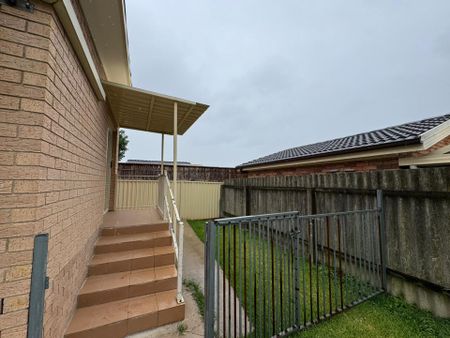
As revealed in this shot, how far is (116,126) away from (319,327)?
6.52 meters

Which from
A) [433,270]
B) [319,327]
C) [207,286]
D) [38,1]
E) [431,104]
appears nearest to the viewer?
[38,1]

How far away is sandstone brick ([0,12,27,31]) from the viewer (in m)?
1.37

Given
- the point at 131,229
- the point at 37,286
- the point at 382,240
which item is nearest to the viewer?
the point at 37,286

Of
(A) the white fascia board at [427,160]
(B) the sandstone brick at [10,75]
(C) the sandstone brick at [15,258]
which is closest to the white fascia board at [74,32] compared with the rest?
(B) the sandstone brick at [10,75]

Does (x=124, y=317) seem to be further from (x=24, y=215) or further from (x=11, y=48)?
(x=11, y=48)

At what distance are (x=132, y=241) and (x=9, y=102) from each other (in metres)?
2.98

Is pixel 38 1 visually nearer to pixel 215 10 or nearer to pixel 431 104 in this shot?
pixel 215 10

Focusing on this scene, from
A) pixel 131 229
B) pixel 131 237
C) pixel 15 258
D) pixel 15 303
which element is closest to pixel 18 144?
pixel 15 258

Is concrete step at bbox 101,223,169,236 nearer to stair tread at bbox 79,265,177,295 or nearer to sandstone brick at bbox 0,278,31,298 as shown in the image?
stair tread at bbox 79,265,177,295

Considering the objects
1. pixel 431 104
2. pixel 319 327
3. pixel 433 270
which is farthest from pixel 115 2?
pixel 431 104

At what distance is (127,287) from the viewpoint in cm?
297

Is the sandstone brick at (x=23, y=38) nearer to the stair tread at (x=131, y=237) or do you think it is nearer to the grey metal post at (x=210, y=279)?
the grey metal post at (x=210, y=279)

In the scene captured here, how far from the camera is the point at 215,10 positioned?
10.6 m

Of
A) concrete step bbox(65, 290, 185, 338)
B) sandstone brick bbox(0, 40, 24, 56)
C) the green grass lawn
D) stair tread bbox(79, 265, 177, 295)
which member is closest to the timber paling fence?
the green grass lawn
